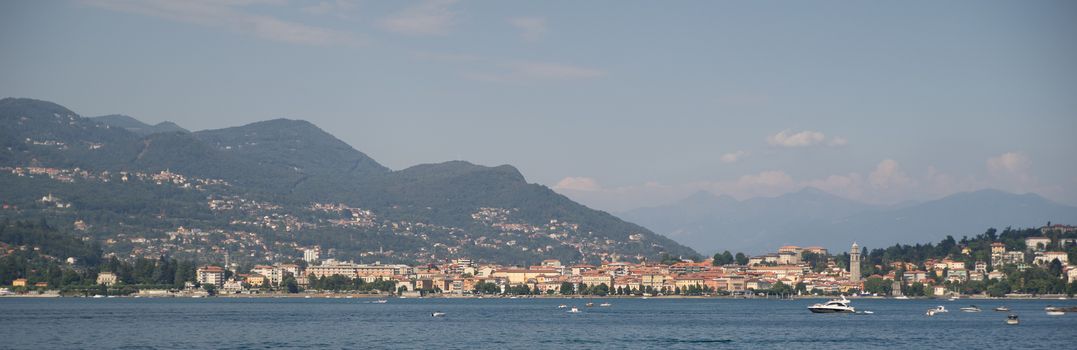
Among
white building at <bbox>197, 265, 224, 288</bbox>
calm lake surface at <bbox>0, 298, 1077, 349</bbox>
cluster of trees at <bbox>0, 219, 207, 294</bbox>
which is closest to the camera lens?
calm lake surface at <bbox>0, 298, 1077, 349</bbox>

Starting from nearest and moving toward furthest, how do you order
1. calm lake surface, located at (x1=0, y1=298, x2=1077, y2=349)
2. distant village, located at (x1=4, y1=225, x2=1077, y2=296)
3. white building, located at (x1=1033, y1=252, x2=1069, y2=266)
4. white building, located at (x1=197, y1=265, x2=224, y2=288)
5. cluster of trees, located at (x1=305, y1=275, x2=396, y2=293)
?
calm lake surface, located at (x1=0, y1=298, x2=1077, y2=349) → distant village, located at (x1=4, y1=225, x2=1077, y2=296) → white building, located at (x1=1033, y1=252, x2=1069, y2=266) → cluster of trees, located at (x1=305, y1=275, x2=396, y2=293) → white building, located at (x1=197, y1=265, x2=224, y2=288)

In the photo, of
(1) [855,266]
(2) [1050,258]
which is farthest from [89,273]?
(2) [1050,258]

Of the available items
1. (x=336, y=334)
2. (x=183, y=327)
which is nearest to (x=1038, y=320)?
(x=336, y=334)

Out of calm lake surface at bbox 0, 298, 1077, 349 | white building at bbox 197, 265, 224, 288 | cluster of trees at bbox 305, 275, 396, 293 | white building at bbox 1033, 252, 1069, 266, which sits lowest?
calm lake surface at bbox 0, 298, 1077, 349

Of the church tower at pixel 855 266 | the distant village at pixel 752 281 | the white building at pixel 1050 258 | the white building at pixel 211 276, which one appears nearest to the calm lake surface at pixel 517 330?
the distant village at pixel 752 281

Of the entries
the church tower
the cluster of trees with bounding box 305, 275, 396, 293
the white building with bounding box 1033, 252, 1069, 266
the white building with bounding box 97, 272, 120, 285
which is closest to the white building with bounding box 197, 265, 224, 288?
the cluster of trees with bounding box 305, 275, 396, 293

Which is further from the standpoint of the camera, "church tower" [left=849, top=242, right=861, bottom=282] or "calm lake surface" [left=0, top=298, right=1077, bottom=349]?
"church tower" [left=849, top=242, right=861, bottom=282]

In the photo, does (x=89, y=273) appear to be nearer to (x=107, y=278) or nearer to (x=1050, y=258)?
(x=107, y=278)

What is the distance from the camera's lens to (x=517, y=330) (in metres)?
80.6

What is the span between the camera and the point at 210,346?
62938mm

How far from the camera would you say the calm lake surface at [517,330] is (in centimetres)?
6631

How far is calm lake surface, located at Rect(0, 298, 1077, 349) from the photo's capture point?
6631 centimetres

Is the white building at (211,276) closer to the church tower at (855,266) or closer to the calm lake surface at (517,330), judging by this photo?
the calm lake surface at (517,330)

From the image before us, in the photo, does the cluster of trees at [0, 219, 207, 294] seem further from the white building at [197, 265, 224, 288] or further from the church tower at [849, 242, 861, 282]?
the church tower at [849, 242, 861, 282]
